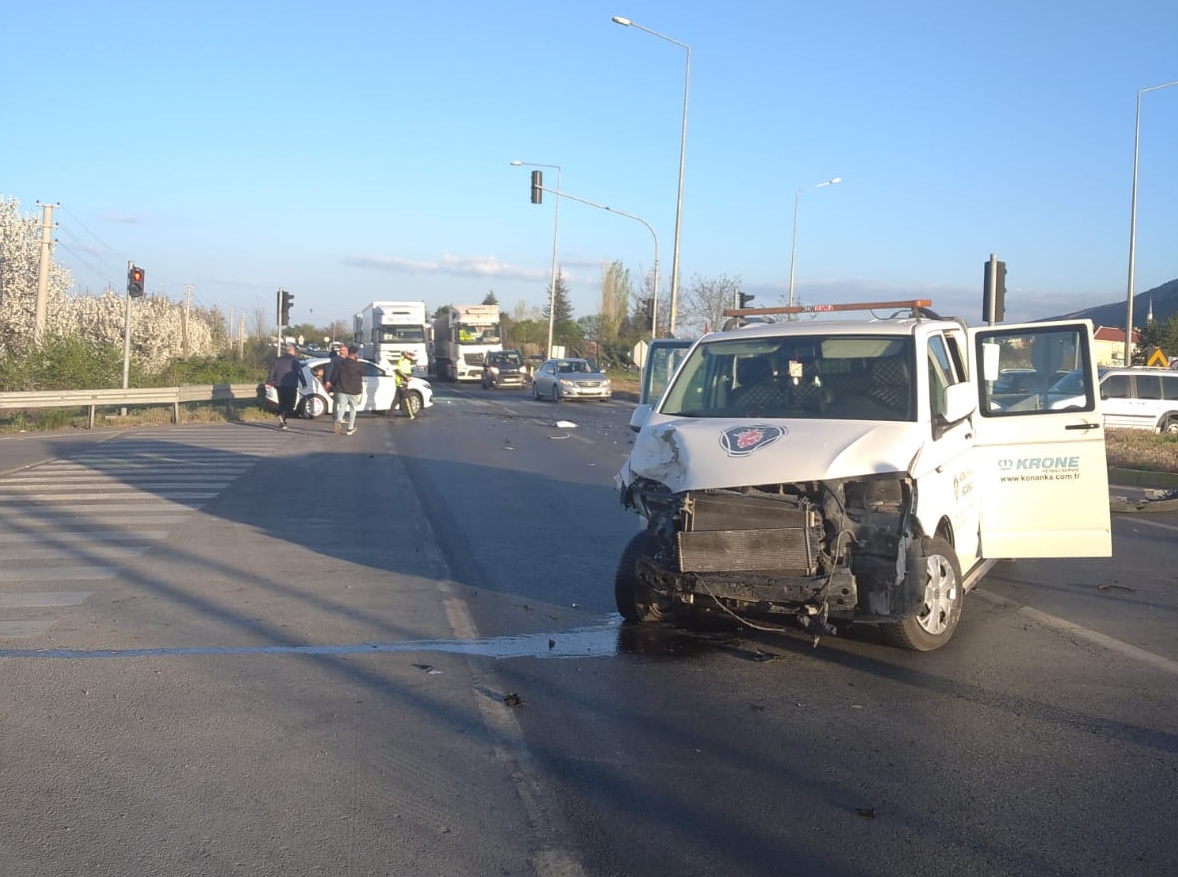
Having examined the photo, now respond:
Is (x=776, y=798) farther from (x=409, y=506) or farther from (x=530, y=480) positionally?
(x=530, y=480)

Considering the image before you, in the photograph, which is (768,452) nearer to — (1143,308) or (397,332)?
(397,332)

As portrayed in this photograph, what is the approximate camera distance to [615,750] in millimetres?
5262

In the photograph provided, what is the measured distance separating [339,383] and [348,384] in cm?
18

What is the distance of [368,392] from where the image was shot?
28047mm

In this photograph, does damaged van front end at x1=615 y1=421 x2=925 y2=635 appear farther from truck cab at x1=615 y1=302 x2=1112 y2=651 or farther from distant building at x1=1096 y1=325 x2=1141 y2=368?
distant building at x1=1096 y1=325 x2=1141 y2=368

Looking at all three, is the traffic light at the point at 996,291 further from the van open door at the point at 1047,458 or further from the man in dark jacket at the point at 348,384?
the man in dark jacket at the point at 348,384

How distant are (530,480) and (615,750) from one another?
11.0 meters

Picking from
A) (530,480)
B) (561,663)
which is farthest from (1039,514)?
(530,480)

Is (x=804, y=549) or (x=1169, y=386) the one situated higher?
(x=1169, y=386)

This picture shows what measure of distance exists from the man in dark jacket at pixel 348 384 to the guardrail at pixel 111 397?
17.6ft

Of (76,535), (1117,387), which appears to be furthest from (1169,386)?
(76,535)

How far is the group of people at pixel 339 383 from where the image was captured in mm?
22188

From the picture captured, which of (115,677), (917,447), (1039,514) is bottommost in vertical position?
(115,677)

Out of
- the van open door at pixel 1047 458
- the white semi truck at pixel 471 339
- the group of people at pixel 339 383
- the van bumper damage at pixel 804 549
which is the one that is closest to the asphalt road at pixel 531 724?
the van bumper damage at pixel 804 549
